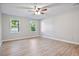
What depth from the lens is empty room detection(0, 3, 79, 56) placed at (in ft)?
7.16

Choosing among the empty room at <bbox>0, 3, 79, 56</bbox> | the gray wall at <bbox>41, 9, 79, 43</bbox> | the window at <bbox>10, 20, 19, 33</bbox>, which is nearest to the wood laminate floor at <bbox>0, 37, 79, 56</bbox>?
the empty room at <bbox>0, 3, 79, 56</bbox>

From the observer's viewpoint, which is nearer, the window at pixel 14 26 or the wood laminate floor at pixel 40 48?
the window at pixel 14 26

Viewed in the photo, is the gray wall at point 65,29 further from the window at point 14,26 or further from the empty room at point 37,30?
the window at point 14,26

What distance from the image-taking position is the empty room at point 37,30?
2184 millimetres

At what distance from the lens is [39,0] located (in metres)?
1.19

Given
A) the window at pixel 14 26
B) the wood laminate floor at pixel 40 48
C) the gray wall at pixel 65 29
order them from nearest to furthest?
1. the window at pixel 14 26
2. the wood laminate floor at pixel 40 48
3. the gray wall at pixel 65 29

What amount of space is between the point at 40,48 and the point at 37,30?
2.22 feet

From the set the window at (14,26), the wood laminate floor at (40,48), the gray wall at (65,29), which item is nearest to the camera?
the window at (14,26)

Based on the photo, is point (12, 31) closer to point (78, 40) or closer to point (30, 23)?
point (30, 23)

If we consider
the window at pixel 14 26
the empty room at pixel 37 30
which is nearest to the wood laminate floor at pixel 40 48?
the empty room at pixel 37 30

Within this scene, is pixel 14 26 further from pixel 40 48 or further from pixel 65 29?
pixel 65 29

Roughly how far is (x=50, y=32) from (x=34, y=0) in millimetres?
1943

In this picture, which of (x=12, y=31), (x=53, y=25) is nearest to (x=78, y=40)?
(x=53, y=25)

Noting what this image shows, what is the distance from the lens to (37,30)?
8.55ft
